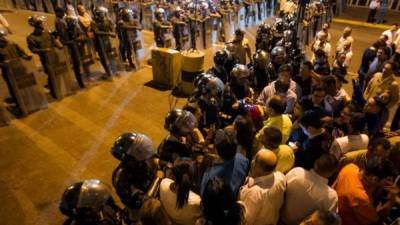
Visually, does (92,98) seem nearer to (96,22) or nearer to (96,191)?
(96,22)

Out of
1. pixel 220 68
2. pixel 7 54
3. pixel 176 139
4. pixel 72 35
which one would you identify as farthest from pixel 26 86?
pixel 176 139

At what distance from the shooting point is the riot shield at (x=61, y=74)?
749cm

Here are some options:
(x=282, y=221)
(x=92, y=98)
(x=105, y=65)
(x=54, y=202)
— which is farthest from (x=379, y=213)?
(x=105, y=65)

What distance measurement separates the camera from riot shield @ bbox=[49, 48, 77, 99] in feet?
24.6

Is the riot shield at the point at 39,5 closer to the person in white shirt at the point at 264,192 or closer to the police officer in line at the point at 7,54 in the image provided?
the police officer in line at the point at 7,54

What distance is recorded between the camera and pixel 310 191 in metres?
2.76

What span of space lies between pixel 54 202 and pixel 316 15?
13.7 metres

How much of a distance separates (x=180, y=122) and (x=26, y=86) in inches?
196

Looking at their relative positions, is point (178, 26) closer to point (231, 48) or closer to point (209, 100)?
point (231, 48)

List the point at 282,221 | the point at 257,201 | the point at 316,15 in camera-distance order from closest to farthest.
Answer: the point at 257,201 < the point at 282,221 < the point at 316,15

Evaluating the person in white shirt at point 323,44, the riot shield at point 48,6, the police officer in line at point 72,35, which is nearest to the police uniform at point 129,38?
the police officer in line at point 72,35

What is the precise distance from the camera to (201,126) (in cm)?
500

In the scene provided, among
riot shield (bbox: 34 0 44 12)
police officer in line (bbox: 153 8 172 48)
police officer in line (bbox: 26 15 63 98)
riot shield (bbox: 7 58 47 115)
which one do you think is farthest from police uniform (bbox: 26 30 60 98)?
riot shield (bbox: 34 0 44 12)

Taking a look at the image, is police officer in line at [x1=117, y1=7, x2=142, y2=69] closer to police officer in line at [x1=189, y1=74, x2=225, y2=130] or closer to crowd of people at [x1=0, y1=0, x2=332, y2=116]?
crowd of people at [x1=0, y1=0, x2=332, y2=116]
